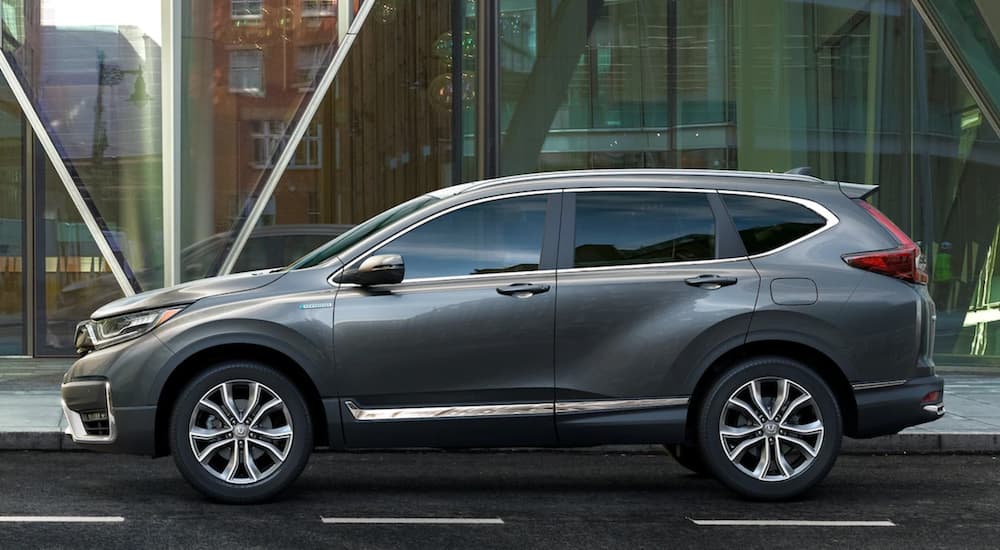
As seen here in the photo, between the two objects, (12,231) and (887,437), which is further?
(12,231)

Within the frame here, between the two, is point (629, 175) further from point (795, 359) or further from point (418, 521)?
point (418, 521)

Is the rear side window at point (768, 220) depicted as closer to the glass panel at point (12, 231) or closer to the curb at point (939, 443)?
the curb at point (939, 443)

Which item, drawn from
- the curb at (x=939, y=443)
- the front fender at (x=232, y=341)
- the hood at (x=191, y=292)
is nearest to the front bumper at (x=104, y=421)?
the front fender at (x=232, y=341)

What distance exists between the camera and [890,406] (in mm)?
7383

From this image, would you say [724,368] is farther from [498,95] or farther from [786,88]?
[786,88]

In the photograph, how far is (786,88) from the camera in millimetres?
15312

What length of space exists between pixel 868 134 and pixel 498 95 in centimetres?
425

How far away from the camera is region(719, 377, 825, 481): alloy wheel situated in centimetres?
730

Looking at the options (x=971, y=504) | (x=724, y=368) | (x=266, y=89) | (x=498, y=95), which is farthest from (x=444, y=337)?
(x=266, y=89)

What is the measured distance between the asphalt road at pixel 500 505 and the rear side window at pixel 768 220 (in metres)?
1.41

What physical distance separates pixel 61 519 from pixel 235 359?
1194 mm

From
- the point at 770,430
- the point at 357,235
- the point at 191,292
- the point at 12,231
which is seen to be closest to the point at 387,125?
the point at 12,231

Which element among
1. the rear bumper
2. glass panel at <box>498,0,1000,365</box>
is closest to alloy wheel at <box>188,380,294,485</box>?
the rear bumper

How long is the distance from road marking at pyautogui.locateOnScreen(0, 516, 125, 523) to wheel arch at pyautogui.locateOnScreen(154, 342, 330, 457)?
0.59 m
